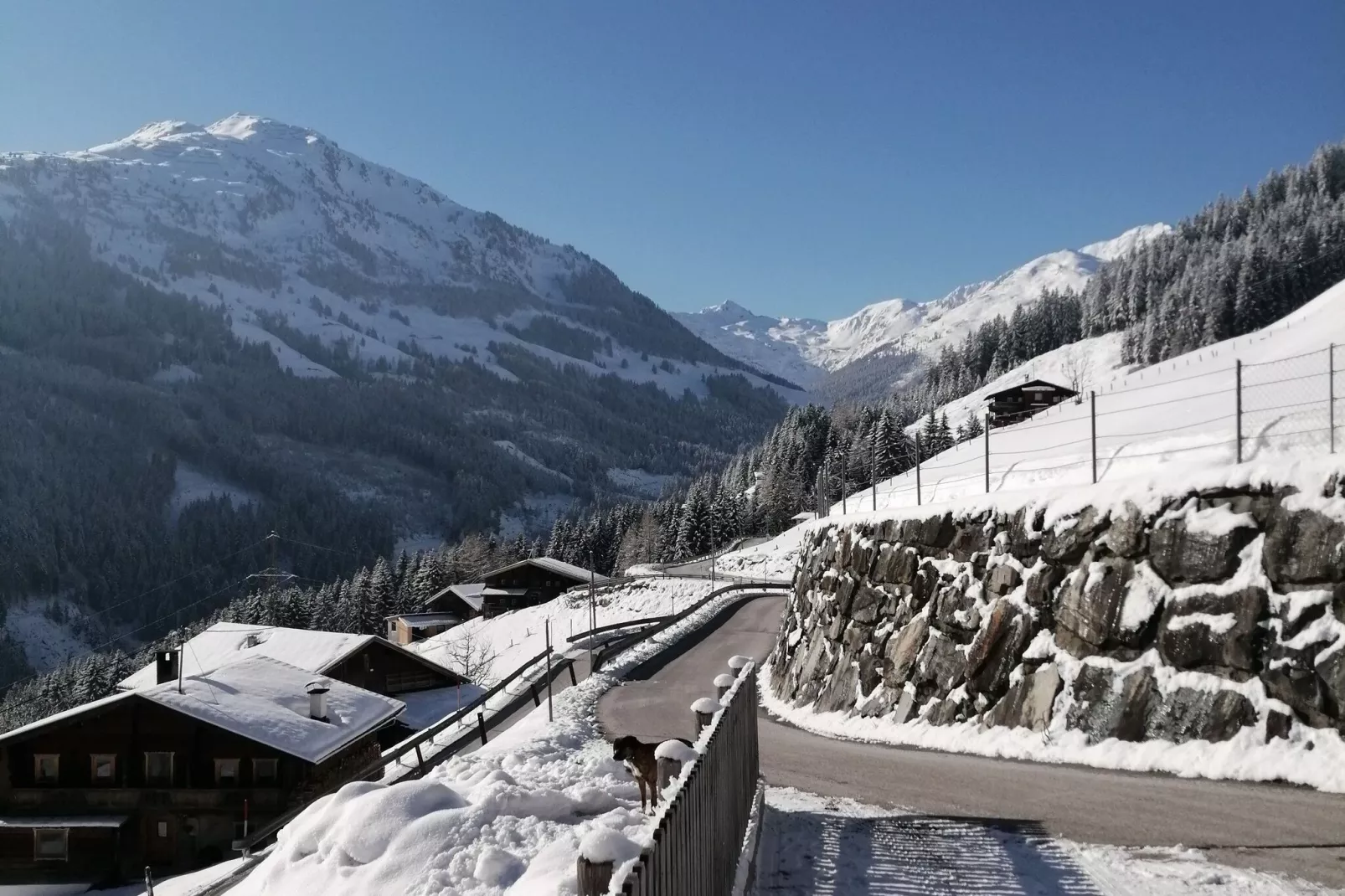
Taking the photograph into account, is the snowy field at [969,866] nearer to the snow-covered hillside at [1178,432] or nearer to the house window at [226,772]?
the snow-covered hillside at [1178,432]

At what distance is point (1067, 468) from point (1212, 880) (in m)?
9.07

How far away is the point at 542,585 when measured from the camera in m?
81.6

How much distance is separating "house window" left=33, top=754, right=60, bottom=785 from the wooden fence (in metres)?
28.7

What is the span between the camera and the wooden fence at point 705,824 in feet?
14.4

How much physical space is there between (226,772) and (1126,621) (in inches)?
1108

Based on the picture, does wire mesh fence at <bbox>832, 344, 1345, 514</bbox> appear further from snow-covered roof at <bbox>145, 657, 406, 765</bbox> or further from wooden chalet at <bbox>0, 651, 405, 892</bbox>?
wooden chalet at <bbox>0, 651, 405, 892</bbox>

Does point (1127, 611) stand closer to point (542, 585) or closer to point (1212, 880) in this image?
point (1212, 880)

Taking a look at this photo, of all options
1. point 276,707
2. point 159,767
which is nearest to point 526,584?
point 276,707


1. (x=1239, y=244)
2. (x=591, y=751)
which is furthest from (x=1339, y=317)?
(x=1239, y=244)

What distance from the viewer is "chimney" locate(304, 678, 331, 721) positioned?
29906mm

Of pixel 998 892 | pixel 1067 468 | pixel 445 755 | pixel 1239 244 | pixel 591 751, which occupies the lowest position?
pixel 445 755

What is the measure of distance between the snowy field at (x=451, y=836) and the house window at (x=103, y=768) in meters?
22.0

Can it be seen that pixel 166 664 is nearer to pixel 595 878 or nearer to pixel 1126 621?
pixel 1126 621

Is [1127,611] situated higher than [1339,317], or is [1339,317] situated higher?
[1339,317]
